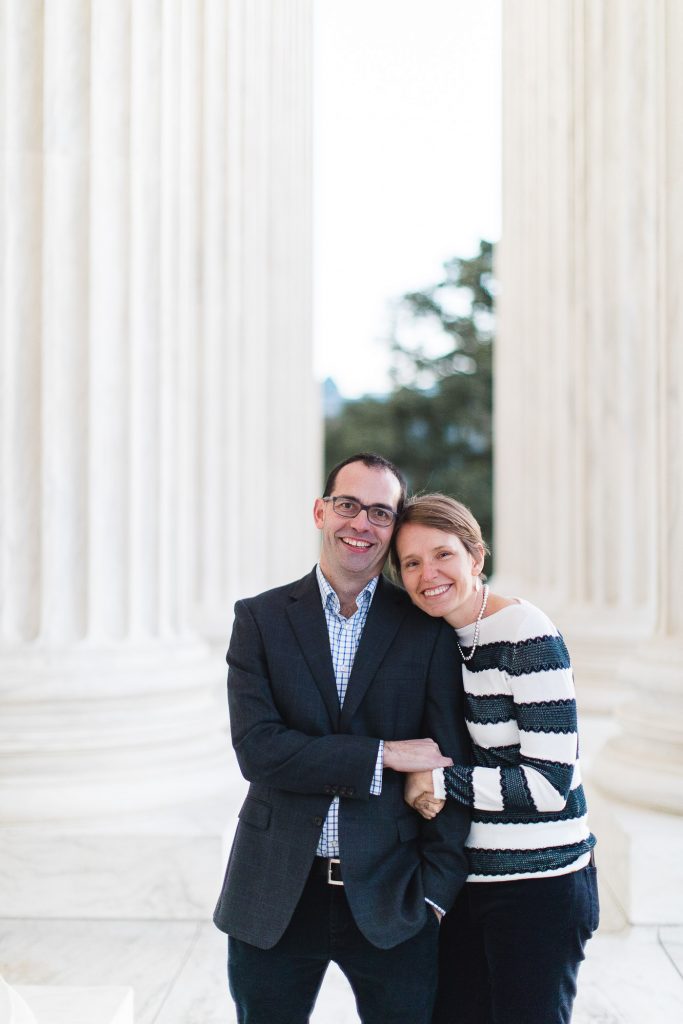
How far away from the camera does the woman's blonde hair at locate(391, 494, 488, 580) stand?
21.3m

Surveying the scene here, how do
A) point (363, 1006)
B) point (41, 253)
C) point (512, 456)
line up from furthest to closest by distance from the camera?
point (512, 456), point (41, 253), point (363, 1006)

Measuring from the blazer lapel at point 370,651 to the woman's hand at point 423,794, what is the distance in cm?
184

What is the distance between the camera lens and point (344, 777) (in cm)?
2008

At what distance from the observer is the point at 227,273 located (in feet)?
237

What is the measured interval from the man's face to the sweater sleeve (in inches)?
138

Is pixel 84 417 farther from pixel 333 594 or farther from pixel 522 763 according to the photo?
pixel 522 763

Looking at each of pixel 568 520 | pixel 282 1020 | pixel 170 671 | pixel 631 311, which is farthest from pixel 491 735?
pixel 568 520

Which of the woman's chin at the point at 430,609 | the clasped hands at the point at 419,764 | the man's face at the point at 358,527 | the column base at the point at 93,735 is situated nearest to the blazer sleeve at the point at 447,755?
the clasped hands at the point at 419,764

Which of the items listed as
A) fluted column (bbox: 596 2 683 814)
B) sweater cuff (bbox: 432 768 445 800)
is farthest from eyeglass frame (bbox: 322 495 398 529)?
fluted column (bbox: 596 2 683 814)

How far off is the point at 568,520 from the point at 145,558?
38.9 m

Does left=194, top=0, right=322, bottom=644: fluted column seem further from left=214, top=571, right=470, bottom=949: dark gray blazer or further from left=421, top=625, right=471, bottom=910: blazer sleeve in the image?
left=421, top=625, right=471, bottom=910: blazer sleeve

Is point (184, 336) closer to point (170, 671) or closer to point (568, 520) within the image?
point (170, 671)

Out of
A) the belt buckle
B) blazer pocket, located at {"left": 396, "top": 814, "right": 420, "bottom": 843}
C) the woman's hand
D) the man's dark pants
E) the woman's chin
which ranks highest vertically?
the woman's chin

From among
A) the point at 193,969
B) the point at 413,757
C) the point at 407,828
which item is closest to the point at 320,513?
the point at 413,757
